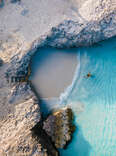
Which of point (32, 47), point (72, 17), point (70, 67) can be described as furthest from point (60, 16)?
point (70, 67)

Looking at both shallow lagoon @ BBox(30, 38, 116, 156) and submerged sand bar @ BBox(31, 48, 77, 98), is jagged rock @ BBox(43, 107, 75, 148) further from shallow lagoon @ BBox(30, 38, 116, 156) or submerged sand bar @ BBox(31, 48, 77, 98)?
submerged sand bar @ BBox(31, 48, 77, 98)

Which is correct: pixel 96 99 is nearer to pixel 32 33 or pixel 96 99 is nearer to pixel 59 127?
pixel 59 127

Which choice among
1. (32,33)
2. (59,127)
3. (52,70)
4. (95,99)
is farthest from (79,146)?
(32,33)

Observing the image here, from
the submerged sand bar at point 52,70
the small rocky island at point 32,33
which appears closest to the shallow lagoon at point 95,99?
the submerged sand bar at point 52,70

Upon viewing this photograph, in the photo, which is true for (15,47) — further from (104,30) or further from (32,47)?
(104,30)

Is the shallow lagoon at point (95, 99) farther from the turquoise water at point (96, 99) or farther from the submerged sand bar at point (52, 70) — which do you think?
the submerged sand bar at point (52, 70)

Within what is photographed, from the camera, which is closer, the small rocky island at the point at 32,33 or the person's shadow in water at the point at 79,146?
the small rocky island at the point at 32,33

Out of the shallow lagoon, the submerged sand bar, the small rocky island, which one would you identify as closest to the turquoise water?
the shallow lagoon
